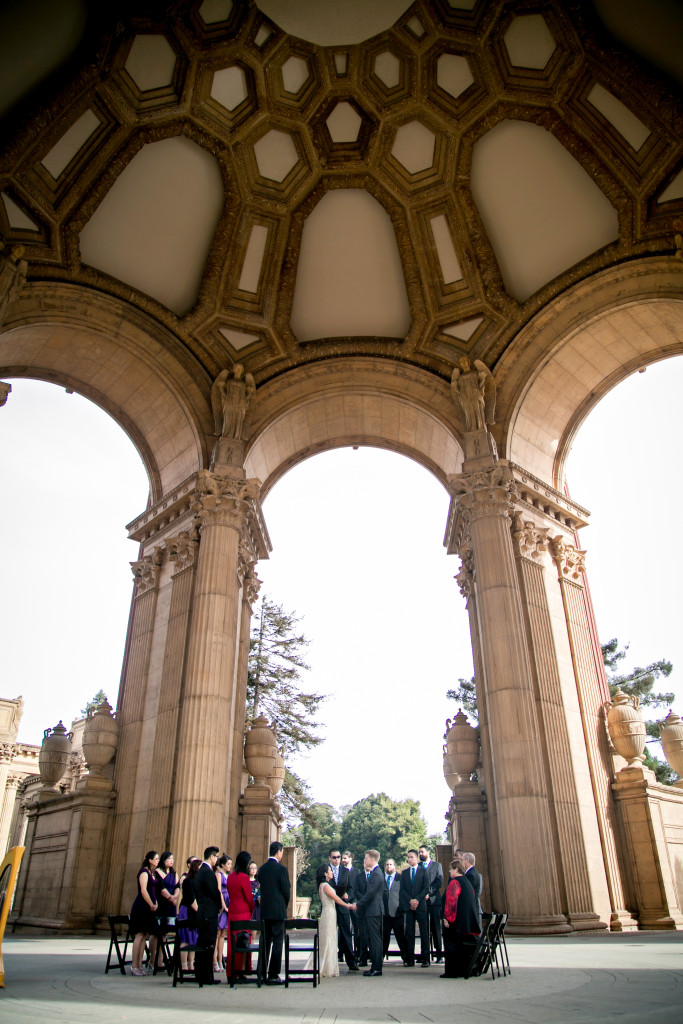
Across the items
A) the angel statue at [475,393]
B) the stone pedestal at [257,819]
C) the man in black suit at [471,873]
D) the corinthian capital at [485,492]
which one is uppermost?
the angel statue at [475,393]

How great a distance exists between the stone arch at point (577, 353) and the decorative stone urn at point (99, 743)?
11.9 m

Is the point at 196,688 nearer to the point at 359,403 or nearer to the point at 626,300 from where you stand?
the point at 359,403

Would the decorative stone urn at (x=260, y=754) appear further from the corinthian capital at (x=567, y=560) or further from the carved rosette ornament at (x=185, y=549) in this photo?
the corinthian capital at (x=567, y=560)

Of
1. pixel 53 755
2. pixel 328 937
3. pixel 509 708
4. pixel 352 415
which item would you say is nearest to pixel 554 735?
pixel 509 708

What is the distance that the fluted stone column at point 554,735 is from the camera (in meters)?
13.0

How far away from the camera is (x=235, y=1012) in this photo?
15.9ft

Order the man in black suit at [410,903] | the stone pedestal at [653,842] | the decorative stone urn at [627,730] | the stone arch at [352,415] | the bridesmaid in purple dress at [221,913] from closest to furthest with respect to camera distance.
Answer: the bridesmaid in purple dress at [221,913] < the man in black suit at [410,903] < the stone pedestal at [653,842] < the decorative stone urn at [627,730] < the stone arch at [352,415]

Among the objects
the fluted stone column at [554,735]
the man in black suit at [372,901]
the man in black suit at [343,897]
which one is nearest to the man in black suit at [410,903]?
the man in black suit at [343,897]

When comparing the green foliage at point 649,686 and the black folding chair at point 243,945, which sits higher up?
the green foliage at point 649,686

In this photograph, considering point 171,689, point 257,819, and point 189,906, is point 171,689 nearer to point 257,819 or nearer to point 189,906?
point 257,819

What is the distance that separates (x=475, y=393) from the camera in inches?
709

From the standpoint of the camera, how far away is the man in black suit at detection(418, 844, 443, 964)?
9094 millimetres

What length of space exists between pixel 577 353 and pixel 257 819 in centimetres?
1398

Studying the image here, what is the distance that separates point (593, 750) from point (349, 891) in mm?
9010
